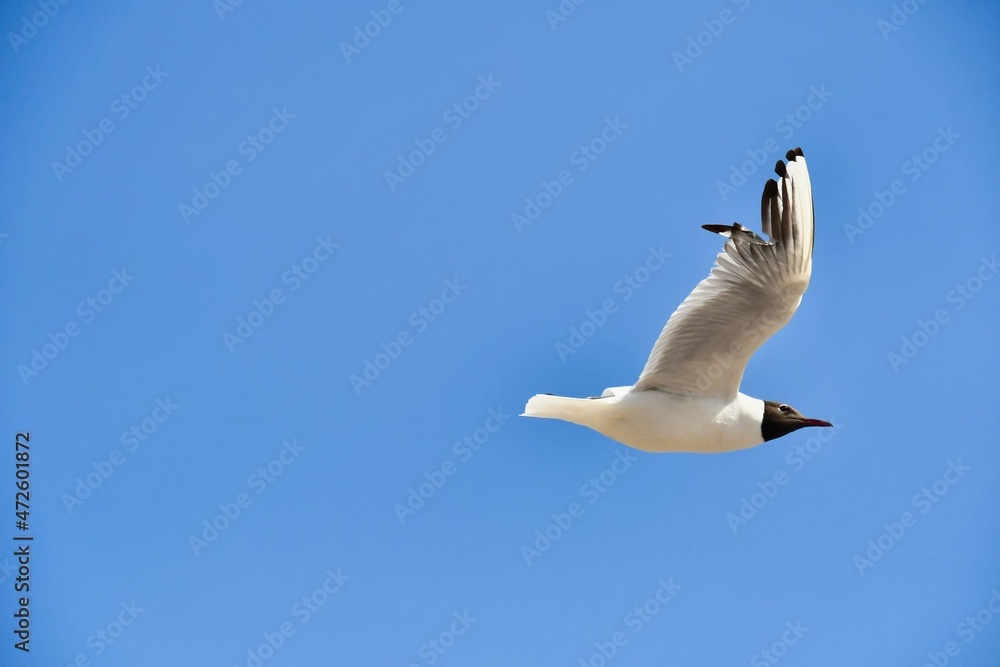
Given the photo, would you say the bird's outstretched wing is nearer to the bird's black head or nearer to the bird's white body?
the bird's white body

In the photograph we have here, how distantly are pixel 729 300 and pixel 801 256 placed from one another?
0.55 metres

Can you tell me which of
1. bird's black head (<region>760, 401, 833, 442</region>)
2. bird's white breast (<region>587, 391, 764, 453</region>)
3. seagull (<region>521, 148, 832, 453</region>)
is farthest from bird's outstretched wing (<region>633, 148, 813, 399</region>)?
bird's black head (<region>760, 401, 833, 442</region>)

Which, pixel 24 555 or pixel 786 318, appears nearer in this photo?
pixel 786 318

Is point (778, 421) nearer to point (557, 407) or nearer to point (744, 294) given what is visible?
point (744, 294)

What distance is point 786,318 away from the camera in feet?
24.1

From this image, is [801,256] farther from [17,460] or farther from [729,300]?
[17,460]

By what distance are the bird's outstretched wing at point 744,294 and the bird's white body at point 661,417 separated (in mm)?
169

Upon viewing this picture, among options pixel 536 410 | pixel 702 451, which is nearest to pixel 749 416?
pixel 702 451

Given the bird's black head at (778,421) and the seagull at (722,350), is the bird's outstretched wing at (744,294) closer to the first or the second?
the seagull at (722,350)

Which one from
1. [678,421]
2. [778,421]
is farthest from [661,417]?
[778,421]

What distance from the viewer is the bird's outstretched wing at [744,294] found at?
285 inches

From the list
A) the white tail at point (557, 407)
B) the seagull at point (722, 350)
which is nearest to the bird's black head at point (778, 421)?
the seagull at point (722, 350)

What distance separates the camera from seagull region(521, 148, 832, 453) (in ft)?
23.8

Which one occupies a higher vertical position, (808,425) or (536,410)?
(808,425)
